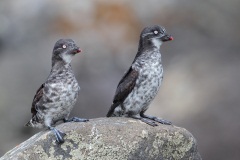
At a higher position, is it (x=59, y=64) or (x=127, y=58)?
(x=59, y=64)

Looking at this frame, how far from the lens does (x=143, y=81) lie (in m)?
11.1

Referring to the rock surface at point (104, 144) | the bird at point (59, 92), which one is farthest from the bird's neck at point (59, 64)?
the rock surface at point (104, 144)

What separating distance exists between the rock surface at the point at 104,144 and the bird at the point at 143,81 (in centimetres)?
74

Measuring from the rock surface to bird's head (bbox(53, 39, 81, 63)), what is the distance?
978mm

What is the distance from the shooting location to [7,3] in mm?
23922

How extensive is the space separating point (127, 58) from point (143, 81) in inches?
415

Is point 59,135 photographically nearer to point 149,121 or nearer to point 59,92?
point 59,92

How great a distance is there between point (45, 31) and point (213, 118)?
6.38 metres

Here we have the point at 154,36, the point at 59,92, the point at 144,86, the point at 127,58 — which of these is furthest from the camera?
the point at 127,58

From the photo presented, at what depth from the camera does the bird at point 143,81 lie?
11086mm

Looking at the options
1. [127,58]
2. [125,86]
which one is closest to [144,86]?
[125,86]

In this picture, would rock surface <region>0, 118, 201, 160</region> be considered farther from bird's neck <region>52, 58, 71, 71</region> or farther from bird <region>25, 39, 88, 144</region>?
bird's neck <region>52, 58, 71, 71</region>

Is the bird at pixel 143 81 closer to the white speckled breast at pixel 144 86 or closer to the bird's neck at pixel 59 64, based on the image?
the white speckled breast at pixel 144 86

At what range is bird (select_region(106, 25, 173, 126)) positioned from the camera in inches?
436
